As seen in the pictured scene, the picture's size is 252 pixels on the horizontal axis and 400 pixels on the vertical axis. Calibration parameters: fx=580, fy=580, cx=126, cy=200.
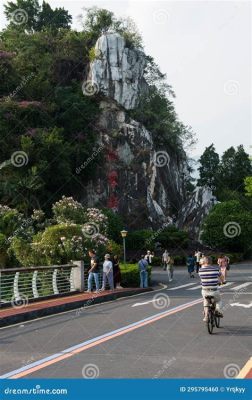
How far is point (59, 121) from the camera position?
197 ft

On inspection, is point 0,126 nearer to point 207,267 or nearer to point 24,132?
point 24,132

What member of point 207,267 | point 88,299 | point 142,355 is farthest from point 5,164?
point 142,355

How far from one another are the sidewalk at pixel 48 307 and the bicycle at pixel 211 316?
5.39m

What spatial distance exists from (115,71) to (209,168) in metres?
42.4

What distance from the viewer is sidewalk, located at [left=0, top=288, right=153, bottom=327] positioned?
15634 millimetres

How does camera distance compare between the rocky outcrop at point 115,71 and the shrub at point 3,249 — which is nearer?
the shrub at point 3,249

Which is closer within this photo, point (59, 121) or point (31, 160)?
point (31, 160)

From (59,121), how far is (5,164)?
1223 centimetres

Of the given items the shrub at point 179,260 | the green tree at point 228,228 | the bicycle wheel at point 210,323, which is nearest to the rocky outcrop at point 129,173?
the green tree at point 228,228

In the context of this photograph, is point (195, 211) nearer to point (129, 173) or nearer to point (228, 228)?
point (228, 228)

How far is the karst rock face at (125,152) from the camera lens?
201 feet

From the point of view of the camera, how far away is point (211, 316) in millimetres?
12812

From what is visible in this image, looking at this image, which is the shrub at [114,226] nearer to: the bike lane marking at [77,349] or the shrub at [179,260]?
the shrub at [179,260]

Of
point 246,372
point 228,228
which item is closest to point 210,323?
point 246,372
